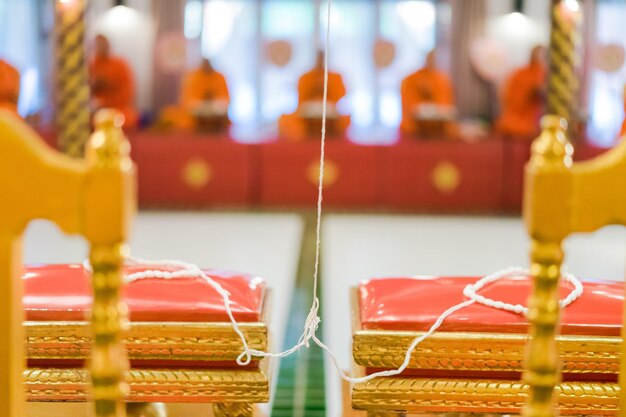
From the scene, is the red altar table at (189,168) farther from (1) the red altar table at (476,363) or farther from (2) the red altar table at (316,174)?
(1) the red altar table at (476,363)

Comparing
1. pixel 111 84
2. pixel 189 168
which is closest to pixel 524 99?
pixel 189 168

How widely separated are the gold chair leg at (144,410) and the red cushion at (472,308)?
51 cm

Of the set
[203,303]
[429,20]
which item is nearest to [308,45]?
[429,20]

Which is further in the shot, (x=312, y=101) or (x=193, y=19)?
(x=193, y=19)

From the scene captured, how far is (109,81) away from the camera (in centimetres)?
800

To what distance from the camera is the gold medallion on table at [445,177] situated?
649 cm

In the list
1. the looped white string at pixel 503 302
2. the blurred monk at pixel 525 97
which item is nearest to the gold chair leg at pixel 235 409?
the looped white string at pixel 503 302

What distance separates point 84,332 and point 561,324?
877 mm

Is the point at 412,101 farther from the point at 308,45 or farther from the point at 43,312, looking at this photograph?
the point at 43,312

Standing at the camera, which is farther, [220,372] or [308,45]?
[308,45]

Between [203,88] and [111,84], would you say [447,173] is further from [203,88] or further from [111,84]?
[111,84]

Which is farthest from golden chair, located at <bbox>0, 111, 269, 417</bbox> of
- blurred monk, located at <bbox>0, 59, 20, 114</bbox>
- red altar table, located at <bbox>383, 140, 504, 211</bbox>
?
blurred monk, located at <bbox>0, 59, 20, 114</bbox>

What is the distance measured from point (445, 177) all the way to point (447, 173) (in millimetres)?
36

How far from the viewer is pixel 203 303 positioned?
1534mm
